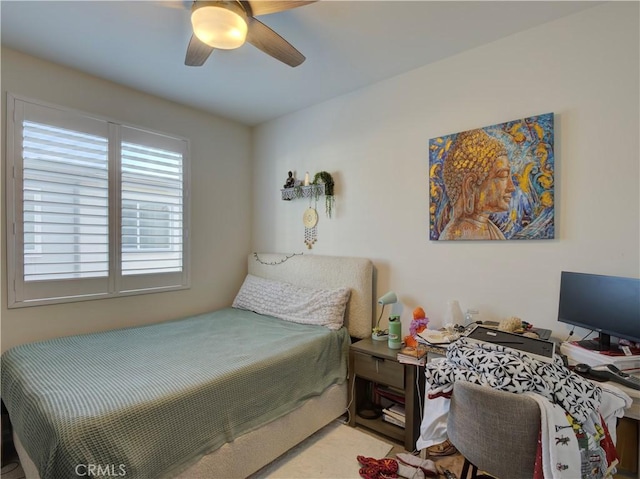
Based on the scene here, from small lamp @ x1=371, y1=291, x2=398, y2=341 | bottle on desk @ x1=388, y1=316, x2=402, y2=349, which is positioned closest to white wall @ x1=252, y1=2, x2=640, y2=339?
small lamp @ x1=371, y1=291, x2=398, y2=341

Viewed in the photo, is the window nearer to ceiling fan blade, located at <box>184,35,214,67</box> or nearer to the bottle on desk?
ceiling fan blade, located at <box>184,35,214,67</box>

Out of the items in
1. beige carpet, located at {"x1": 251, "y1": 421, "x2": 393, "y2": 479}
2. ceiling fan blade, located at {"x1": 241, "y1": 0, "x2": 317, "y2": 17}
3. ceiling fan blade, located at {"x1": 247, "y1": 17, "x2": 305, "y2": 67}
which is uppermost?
ceiling fan blade, located at {"x1": 241, "y1": 0, "x2": 317, "y2": 17}

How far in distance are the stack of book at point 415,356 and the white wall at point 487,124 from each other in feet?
1.28

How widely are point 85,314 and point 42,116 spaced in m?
1.47

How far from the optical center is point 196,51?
181cm

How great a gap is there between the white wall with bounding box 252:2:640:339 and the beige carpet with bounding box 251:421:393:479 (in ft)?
3.00

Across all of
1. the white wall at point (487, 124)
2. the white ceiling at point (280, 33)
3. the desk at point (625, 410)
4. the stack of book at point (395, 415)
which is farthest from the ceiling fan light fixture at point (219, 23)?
the stack of book at point (395, 415)

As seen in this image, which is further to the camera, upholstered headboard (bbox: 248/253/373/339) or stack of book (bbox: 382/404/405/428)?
upholstered headboard (bbox: 248/253/373/339)

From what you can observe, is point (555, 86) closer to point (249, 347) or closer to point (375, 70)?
point (375, 70)

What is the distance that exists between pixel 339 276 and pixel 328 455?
1267 millimetres

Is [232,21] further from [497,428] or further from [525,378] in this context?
[497,428]

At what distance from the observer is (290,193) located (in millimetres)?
3209

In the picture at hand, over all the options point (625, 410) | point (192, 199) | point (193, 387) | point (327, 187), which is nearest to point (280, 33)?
point (327, 187)

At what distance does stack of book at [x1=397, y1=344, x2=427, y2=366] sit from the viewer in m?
1.99
